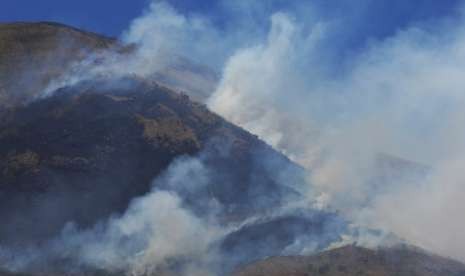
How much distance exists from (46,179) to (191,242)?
21.4 meters

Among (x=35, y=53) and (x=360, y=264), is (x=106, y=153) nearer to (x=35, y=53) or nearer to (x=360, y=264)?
(x=35, y=53)

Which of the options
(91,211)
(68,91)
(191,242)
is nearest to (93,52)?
(68,91)

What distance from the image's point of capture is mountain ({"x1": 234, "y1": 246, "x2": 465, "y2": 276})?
307 ft

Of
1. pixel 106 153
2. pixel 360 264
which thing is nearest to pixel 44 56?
pixel 106 153

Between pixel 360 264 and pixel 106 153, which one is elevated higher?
pixel 106 153

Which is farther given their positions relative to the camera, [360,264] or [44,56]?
[44,56]

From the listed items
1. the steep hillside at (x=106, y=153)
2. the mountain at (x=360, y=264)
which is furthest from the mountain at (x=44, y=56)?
the mountain at (x=360, y=264)

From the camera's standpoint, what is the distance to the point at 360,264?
95.2m

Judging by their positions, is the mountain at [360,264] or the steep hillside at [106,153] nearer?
the mountain at [360,264]

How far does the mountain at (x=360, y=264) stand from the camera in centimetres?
9350

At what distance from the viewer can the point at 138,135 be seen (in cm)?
11638

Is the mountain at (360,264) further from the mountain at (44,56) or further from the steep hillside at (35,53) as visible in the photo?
the steep hillside at (35,53)

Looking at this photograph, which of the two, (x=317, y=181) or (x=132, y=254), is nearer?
(x=132, y=254)

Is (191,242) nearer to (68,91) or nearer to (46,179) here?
(46,179)
